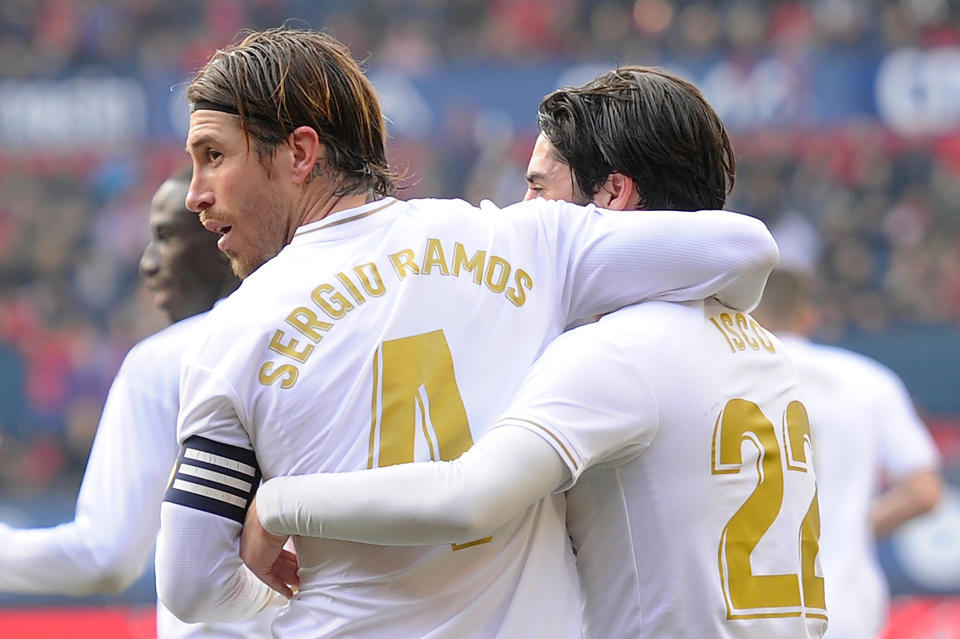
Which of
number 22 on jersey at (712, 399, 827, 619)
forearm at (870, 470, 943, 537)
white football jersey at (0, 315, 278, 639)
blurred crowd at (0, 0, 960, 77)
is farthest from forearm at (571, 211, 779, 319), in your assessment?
blurred crowd at (0, 0, 960, 77)

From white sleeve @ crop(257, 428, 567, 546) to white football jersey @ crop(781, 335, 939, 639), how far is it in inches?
118

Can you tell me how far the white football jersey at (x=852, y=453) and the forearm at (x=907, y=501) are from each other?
49 millimetres

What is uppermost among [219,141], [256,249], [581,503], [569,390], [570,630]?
[219,141]

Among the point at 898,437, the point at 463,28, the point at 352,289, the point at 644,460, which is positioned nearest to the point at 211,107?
the point at 352,289

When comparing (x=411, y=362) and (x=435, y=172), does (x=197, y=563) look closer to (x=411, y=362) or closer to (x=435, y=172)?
(x=411, y=362)

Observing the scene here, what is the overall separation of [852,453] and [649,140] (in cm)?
279

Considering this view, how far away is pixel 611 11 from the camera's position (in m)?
16.4

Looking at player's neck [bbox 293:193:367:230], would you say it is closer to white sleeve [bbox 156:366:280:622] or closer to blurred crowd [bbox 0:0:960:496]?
white sleeve [bbox 156:366:280:622]

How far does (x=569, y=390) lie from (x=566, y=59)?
47.3 ft

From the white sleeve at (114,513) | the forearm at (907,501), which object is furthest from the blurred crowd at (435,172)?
the white sleeve at (114,513)

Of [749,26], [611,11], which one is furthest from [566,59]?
[749,26]

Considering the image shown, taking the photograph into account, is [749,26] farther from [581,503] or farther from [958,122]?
[581,503]

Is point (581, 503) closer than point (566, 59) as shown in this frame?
Yes

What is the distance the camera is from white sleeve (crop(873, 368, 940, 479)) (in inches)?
198
